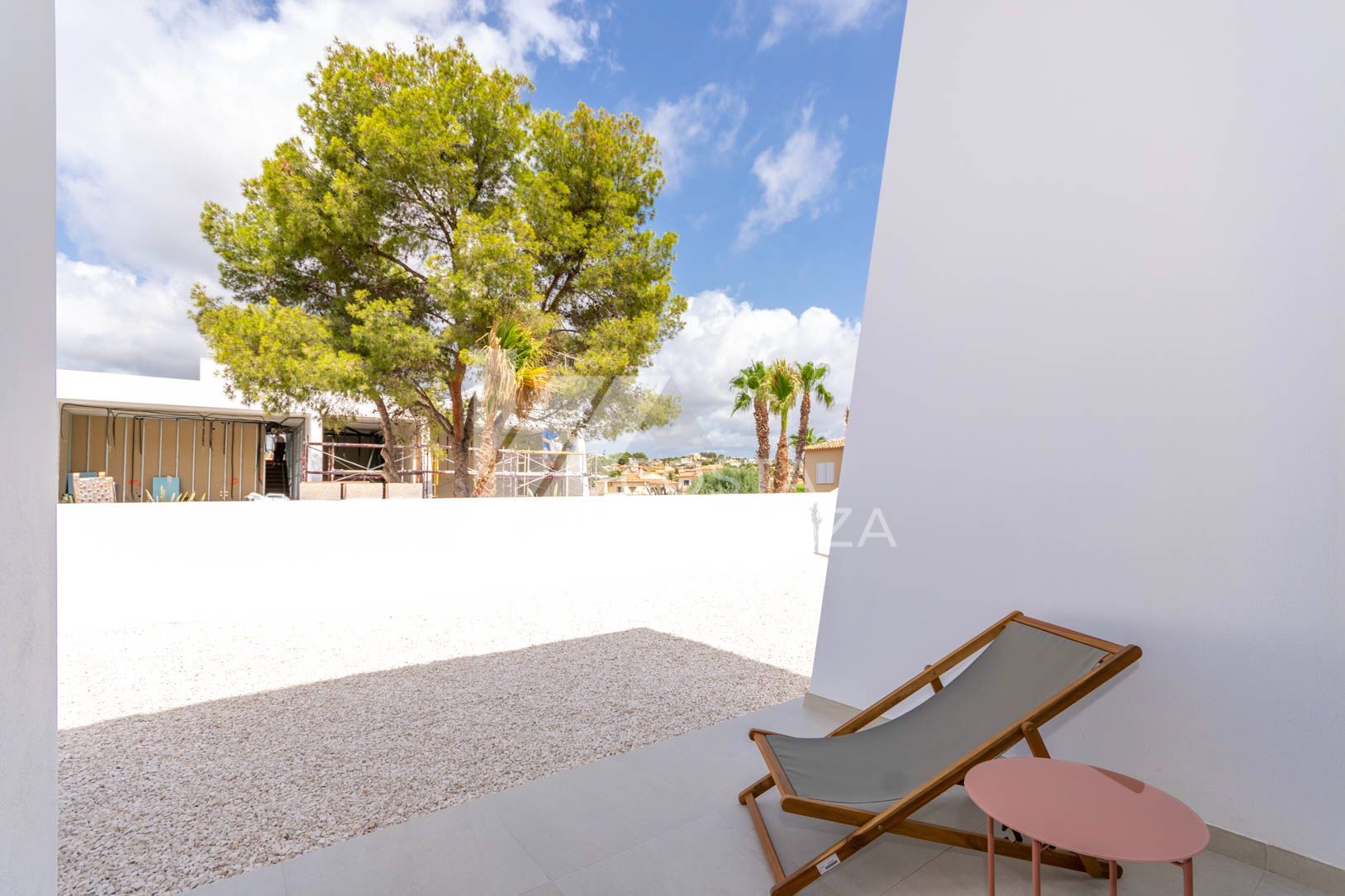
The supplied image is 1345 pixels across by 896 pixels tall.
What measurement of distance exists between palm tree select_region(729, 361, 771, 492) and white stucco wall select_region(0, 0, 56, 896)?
1613cm

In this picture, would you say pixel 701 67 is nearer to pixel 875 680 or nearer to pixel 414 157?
pixel 414 157

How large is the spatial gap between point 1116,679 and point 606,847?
6.50ft

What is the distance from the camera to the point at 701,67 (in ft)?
70.0

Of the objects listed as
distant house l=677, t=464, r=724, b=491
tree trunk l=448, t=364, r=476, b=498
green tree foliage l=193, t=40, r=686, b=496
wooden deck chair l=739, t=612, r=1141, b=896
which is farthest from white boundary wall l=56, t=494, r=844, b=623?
tree trunk l=448, t=364, r=476, b=498

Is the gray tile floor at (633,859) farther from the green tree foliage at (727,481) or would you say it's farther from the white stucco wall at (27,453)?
the green tree foliage at (727,481)

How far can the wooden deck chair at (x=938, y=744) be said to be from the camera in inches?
75.7

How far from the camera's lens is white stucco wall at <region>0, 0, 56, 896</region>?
1269 mm

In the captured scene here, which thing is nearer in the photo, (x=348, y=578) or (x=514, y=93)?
(x=348, y=578)

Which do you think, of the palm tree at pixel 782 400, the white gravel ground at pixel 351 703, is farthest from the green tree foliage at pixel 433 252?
the white gravel ground at pixel 351 703

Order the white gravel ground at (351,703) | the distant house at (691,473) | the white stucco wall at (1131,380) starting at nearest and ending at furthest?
the white stucco wall at (1131,380), the white gravel ground at (351,703), the distant house at (691,473)

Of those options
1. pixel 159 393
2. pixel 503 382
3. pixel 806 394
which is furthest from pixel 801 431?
pixel 159 393

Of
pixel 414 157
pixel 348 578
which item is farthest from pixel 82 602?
pixel 414 157

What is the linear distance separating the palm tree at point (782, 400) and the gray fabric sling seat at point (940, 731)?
1522 centimetres

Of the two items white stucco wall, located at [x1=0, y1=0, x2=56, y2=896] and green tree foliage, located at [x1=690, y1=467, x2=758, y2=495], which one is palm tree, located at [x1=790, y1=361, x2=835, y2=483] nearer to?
green tree foliage, located at [x1=690, y1=467, x2=758, y2=495]
